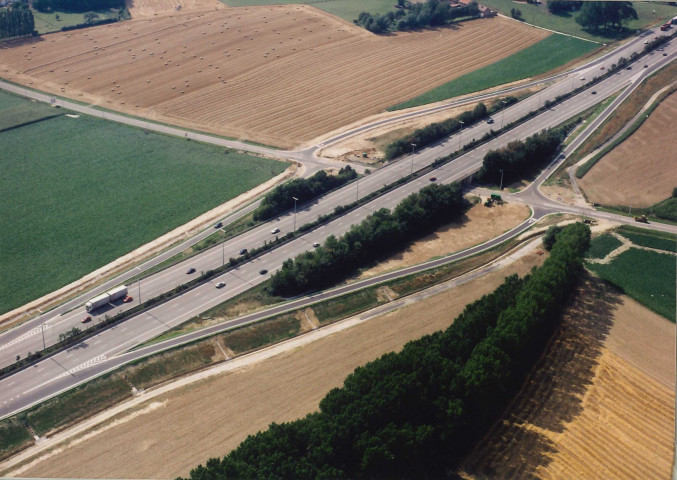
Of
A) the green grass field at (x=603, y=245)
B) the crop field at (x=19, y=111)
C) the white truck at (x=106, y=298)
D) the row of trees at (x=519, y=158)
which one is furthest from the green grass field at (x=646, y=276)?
the crop field at (x=19, y=111)

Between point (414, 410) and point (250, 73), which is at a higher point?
point (250, 73)

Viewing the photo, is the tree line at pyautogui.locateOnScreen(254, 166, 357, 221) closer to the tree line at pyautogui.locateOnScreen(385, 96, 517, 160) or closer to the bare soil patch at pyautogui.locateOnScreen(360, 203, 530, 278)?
the tree line at pyautogui.locateOnScreen(385, 96, 517, 160)

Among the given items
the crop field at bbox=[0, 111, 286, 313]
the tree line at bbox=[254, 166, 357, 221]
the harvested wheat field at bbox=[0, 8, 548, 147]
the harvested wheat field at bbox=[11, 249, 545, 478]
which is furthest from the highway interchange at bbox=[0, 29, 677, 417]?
the harvested wheat field at bbox=[0, 8, 548, 147]

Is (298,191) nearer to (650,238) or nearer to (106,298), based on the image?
(106,298)

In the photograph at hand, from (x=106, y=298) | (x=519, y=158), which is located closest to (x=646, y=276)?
(x=519, y=158)

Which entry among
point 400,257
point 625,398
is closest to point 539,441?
point 625,398

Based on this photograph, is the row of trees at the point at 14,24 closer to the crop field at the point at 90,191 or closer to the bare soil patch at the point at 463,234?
the crop field at the point at 90,191
